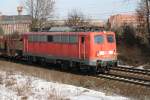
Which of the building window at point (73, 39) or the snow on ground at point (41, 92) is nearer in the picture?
the snow on ground at point (41, 92)

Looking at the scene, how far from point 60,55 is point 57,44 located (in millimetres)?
757

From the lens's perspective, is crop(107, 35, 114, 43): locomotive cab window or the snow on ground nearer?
the snow on ground

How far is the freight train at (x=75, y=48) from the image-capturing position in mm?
24438

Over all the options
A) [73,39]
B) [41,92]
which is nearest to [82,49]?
[73,39]

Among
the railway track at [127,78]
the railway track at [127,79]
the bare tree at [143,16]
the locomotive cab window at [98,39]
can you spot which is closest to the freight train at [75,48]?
the locomotive cab window at [98,39]

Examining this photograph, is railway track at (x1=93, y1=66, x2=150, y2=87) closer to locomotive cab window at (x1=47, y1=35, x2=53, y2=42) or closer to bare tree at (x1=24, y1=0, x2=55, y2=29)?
locomotive cab window at (x1=47, y1=35, x2=53, y2=42)

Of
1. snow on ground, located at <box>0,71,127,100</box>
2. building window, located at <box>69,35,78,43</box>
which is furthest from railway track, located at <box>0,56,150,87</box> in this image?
snow on ground, located at <box>0,71,127,100</box>

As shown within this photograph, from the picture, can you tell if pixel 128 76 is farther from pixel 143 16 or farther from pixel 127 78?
pixel 143 16

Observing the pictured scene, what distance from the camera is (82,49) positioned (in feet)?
81.3

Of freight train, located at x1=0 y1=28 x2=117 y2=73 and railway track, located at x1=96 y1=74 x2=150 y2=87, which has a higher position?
freight train, located at x1=0 y1=28 x2=117 y2=73

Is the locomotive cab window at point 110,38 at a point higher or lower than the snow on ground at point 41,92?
higher

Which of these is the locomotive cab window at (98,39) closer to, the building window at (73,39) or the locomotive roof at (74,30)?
the locomotive roof at (74,30)

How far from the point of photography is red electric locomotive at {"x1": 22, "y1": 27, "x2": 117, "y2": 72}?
2439cm

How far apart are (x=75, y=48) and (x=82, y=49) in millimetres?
765
